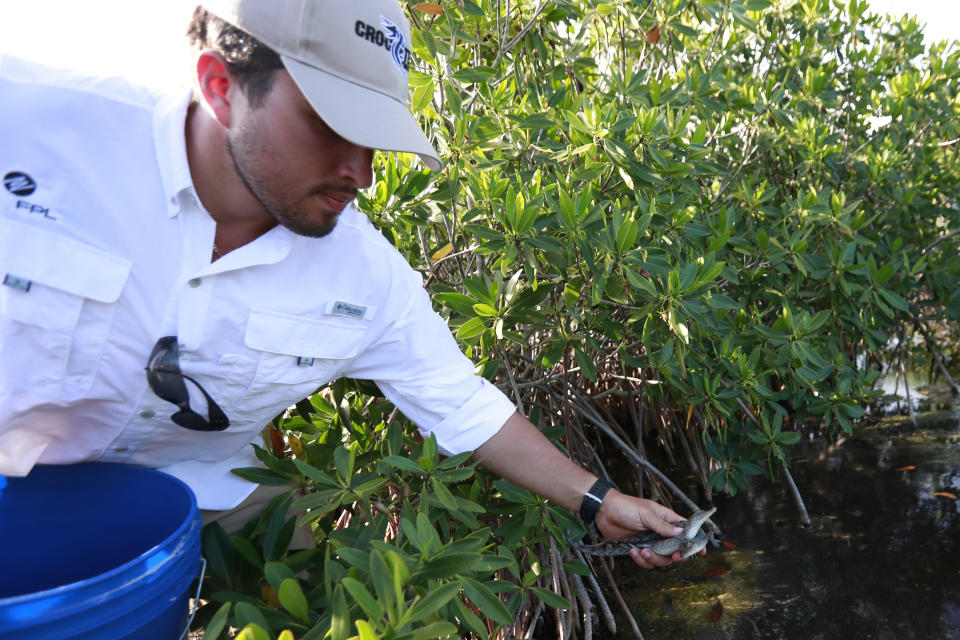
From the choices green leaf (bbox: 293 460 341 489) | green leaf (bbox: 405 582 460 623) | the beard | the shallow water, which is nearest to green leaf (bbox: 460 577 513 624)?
green leaf (bbox: 405 582 460 623)

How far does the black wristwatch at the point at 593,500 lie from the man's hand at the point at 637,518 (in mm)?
10

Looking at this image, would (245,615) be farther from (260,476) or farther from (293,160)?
(293,160)

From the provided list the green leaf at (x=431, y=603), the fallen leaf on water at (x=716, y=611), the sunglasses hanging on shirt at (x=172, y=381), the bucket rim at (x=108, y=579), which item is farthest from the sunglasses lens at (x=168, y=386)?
the fallen leaf on water at (x=716, y=611)

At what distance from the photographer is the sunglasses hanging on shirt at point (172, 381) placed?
1.40m

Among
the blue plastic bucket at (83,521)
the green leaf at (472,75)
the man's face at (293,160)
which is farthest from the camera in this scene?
the green leaf at (472,75)

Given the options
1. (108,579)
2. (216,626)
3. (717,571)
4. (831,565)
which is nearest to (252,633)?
(216,626)

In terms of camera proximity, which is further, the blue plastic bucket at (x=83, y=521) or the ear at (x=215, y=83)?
the blue plastic bucket at (x=83, y=521)

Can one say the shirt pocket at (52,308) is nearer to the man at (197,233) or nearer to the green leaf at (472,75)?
the man at (197,233)

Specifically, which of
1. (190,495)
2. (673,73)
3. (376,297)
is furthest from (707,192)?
(190,495)

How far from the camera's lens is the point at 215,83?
4.44 feet

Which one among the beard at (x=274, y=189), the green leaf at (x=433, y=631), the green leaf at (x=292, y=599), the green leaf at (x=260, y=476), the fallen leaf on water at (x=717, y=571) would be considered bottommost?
the fallen leaf on water at (x=717, y=571)

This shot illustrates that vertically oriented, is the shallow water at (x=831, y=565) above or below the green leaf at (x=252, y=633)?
below

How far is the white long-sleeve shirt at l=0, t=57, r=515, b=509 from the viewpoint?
4.18 feet

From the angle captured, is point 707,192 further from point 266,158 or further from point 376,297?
point 266,158
